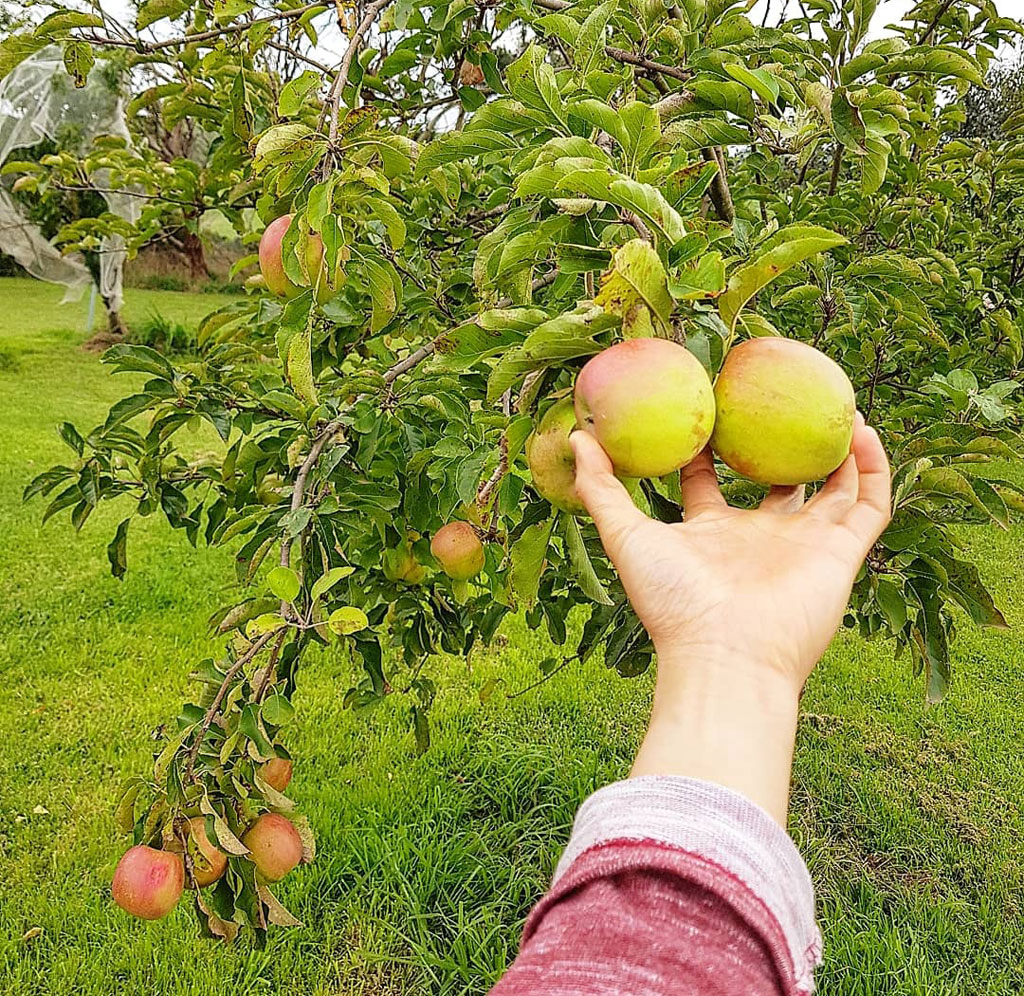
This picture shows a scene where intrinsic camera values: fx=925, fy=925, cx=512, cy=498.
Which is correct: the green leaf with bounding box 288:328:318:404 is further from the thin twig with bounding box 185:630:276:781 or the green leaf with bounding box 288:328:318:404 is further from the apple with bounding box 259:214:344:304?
the thin twig with bounding box 185:630:276:781

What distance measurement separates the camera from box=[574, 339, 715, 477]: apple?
0.74m

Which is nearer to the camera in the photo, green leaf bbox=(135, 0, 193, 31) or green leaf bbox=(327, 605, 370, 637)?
green leaf bbox=(327, 605, 370, 637)

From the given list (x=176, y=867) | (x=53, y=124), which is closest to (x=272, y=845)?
(x=176, y=867)

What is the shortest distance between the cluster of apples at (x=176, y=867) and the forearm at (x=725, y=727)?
2.28 feet

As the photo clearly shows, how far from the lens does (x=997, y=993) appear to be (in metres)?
2.14

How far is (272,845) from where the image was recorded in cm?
123

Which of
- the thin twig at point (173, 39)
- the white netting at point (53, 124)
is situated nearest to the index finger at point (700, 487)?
the thin twig at point (173, 39)

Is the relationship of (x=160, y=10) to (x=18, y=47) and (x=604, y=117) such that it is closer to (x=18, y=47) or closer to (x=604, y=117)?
(x=18, y=47)

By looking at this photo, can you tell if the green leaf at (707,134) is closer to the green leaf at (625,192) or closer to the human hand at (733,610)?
the green leaf at (625,192)

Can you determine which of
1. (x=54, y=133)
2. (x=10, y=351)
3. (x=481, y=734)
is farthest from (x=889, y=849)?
(x=10, y=351)

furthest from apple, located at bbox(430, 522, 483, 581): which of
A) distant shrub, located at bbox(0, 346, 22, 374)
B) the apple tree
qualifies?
distant shrub, located at bbox(0, 346, 22, 374)

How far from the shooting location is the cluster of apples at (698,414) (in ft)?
2.47

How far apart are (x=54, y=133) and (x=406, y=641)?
7.58 m

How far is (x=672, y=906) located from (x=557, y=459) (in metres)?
0.41
